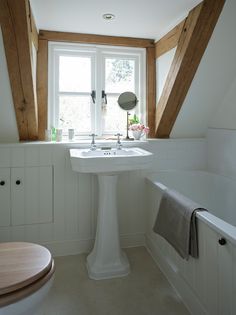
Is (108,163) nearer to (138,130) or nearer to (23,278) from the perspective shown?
(138,130)

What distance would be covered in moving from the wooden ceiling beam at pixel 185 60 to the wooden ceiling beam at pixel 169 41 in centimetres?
8

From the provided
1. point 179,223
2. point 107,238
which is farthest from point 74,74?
point 179,223

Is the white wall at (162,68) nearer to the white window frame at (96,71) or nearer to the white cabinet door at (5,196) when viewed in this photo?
the white window frame at (96,71)

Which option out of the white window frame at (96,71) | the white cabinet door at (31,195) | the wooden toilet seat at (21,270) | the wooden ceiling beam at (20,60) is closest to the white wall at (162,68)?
the white window frame at (96,71)

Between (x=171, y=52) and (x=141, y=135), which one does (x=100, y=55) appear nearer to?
(x=171, y=52)

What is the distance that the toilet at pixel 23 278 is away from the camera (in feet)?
4.27

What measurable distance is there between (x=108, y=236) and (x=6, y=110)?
4.70ft

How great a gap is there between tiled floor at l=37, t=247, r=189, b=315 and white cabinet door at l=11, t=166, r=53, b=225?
51cm

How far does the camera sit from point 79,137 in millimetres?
3076

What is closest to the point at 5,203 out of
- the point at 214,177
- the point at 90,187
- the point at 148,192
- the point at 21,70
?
the point at 90,187

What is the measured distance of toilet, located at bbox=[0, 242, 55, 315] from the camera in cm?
130

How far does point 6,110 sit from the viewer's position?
8.17 feet

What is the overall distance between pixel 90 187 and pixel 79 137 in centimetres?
61

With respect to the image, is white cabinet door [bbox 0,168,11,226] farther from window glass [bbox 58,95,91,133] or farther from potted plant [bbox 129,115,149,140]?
potted plant [bbox 129,115,149,140]
